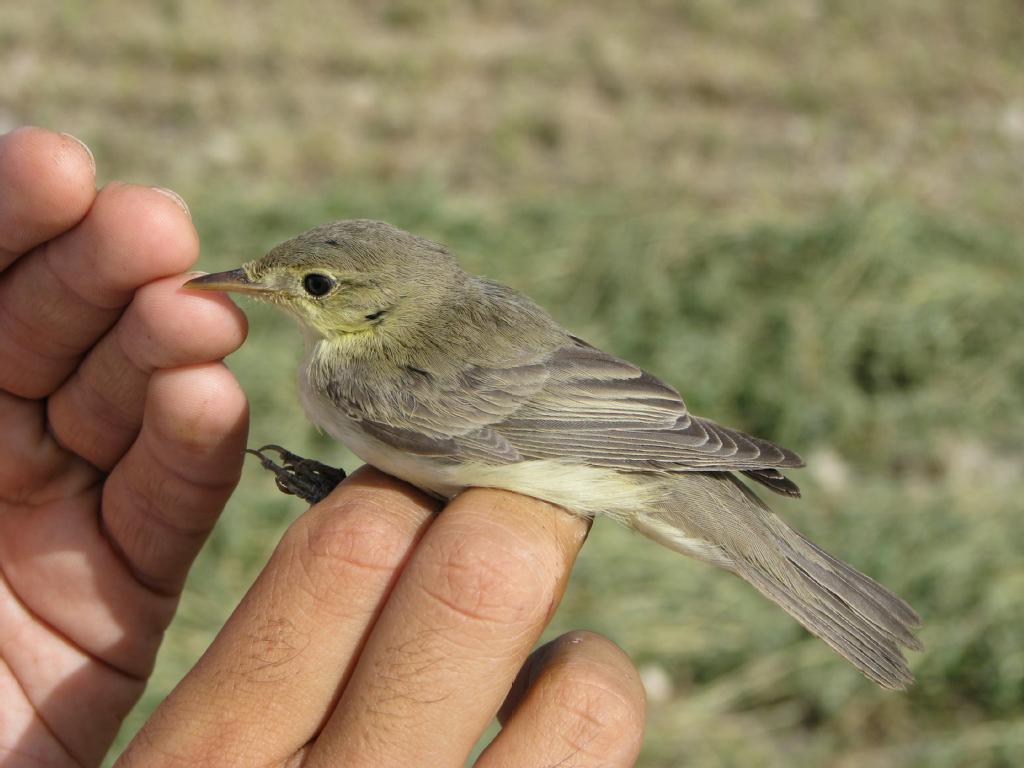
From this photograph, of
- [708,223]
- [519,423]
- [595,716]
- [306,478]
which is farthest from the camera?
[708,223]

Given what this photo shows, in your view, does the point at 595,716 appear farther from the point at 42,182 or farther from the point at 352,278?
the point at 42,182

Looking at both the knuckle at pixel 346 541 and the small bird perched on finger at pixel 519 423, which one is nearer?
the knuckle at pixel 346 541

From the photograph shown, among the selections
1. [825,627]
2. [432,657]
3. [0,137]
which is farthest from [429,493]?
[0,137]

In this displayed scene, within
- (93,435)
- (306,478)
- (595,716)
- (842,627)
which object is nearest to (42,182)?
(93,435)

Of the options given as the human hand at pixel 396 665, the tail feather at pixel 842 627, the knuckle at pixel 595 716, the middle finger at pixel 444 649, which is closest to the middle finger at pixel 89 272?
the human hand at pixel 396 665

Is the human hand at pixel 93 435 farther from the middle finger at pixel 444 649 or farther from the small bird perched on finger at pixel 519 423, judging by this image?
the middle finger at pixel 444 649

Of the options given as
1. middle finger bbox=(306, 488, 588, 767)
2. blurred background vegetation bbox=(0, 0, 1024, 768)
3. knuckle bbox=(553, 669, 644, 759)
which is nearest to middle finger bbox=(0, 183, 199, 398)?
middle finger bbox=(306, 488, 588, 767)

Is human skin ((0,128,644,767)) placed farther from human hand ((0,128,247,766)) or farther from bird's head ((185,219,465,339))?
bird's head ((185,219,465,339))
